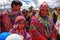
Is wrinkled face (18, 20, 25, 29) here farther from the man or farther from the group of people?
the man

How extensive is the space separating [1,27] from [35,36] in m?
0.50

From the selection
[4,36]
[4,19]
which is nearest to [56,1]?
A: [4,19]

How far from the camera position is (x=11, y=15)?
3.36 m

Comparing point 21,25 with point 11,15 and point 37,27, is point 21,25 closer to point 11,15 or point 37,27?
point 37,27

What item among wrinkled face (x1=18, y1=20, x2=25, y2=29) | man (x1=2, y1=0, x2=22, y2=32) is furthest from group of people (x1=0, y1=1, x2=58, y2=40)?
man (x1=2, y1=0, x2=22, y2=32)

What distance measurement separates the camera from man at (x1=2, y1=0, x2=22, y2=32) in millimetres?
3293

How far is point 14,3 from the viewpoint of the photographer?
3.30 m

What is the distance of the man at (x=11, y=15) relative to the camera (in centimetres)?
329

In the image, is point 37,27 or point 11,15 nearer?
point 37,27

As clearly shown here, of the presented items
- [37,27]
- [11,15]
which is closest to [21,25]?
[37,27]

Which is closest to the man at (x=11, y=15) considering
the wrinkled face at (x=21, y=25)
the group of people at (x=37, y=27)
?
the group of people at (x=37, y=27)

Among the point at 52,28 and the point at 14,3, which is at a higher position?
the point at 14,3

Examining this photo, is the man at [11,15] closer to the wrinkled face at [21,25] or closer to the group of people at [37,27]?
the group of people at [37,27]

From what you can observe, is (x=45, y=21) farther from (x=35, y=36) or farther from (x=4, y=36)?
(x=4, y=36)
